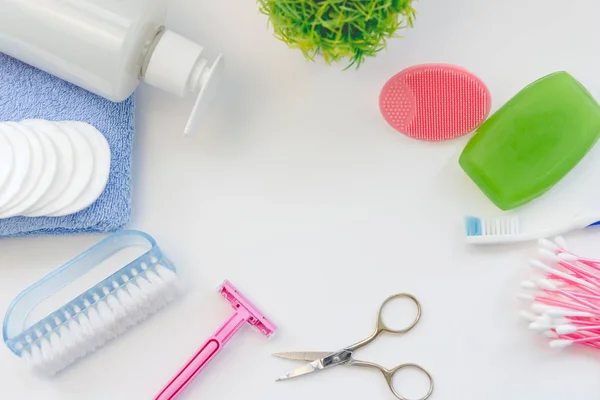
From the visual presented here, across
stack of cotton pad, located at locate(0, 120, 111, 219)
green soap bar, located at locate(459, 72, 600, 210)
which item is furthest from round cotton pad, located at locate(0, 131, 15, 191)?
green soap bar, located at locate(459, 72, 600, 210)

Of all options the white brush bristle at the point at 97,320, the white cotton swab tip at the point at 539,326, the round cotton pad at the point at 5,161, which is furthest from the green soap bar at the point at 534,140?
the round cotton pad at the point at 5,161

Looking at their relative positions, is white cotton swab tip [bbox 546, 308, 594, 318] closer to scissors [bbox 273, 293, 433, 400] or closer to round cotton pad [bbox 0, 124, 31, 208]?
scissors [bbox 273, 293, 433, 400]

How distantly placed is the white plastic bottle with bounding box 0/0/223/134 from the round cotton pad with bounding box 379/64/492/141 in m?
0.20

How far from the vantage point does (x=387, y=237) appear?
0.77m

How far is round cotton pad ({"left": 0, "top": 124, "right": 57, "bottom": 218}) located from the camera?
68cm

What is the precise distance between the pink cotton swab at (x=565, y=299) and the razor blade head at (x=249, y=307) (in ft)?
0.87

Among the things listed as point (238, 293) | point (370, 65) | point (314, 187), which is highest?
point (370, 65)

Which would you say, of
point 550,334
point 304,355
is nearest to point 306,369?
point 304,355

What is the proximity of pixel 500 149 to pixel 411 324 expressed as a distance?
0.67 ft

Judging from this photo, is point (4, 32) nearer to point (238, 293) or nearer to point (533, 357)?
point (238, 293)

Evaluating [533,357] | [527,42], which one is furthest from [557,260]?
[527,42]

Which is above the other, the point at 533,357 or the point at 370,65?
the point at 370,65

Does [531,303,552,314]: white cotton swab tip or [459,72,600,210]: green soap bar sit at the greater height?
[459,72,600,210]: green soap bar

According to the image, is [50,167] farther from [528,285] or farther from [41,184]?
[528,285]
